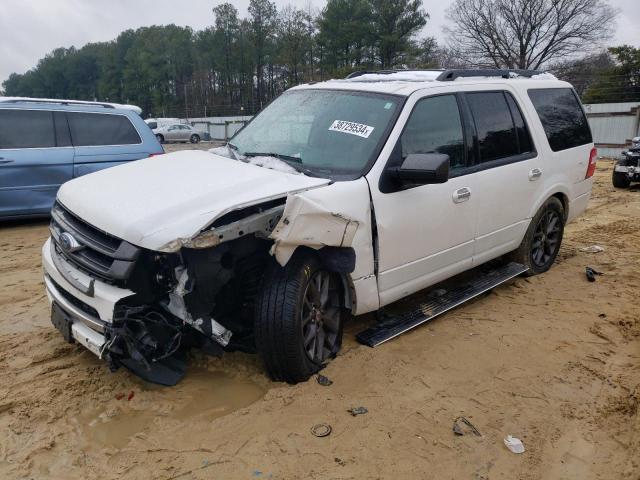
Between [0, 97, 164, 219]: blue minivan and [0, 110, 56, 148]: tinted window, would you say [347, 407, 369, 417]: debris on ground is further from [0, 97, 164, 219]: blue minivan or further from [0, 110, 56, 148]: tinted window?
[0, 110, 56, 148]: tinted window

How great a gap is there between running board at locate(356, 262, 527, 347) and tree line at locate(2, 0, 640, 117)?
2688 cm

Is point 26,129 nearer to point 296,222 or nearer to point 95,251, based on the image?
point 95,251

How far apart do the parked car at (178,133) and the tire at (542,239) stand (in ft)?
119

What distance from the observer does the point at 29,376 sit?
3357mm

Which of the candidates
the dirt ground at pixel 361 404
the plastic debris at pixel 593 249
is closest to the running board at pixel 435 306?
the dirt ground at pixel 361 404

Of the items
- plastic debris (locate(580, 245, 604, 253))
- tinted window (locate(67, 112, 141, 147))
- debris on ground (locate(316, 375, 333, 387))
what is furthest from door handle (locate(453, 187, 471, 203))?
tinted window (locate(67, 112, 141, 147))

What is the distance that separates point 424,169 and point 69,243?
216 centimetres

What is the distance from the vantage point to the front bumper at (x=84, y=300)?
2.85 m

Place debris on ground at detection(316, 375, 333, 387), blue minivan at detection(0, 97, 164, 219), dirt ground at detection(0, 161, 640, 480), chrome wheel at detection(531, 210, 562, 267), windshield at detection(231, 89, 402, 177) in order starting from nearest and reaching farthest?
dirt ground at detection(0, 161, 640, 480)
debris on ground at detection(316, 375, 333, 387)
windshield at detection(231, 89, 402, 177)
chrome wheel at detection(531, 210, 562, 267)
blue minivan at detection(0, 97, 164, 219)

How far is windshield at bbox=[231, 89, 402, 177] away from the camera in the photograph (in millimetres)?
3637

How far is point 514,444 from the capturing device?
2824 mm

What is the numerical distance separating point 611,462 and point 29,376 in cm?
336

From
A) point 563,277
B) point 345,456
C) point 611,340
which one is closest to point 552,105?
point 563,277

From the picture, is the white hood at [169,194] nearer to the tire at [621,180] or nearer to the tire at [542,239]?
the tire at [542,239]
